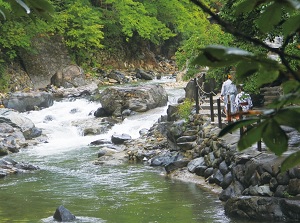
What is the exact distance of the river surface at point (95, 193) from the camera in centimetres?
1052

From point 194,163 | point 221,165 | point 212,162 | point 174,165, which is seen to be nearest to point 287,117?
point 221,165

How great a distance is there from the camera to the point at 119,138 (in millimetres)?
19625

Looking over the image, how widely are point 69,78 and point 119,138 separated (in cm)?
1205

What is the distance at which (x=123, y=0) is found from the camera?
118 feet

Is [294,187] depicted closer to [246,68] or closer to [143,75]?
[246,68]

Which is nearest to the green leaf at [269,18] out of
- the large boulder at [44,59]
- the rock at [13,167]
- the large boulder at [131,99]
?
the rock at [13,167]

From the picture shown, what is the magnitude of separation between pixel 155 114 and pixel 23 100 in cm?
637

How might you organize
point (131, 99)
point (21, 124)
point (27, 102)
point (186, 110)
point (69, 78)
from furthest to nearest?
point (69, 78) → point (27, 102) → point (131, 99) → point (21, 124) → point (186, 110)

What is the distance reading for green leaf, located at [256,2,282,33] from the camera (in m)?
1.10

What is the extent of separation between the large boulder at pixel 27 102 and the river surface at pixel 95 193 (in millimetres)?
6405

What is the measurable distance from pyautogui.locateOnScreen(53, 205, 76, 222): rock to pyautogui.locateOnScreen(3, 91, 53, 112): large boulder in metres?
15.6

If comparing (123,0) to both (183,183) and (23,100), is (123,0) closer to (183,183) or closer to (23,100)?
(23,100)

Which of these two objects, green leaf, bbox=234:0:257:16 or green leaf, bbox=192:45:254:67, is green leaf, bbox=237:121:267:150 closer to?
green leaf, bbox=192:45:254:67

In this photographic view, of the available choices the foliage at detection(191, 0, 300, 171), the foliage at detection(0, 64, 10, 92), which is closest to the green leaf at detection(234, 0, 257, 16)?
the foliage at detection(191, 0, 300, 171)
